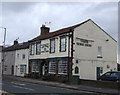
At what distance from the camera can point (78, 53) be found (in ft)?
75.8

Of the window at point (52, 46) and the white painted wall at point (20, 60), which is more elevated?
the window at point (52, 46)

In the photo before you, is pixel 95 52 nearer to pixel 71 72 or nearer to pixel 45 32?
pixel 71 72

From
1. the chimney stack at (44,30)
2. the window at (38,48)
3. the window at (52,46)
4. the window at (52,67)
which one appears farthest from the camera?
the chimney stack at (44,30)

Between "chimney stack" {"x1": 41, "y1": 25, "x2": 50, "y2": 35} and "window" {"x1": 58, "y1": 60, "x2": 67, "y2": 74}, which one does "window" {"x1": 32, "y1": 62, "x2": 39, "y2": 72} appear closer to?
"window" {"x1": 58, "y1": 60, "x2": 67, "y2": 74}

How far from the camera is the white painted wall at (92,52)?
76.1 feet

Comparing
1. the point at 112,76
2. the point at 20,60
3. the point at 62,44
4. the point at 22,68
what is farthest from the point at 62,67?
the point at 20,60

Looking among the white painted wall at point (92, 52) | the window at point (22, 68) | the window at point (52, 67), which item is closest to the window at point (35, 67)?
the window at point (22, 68)

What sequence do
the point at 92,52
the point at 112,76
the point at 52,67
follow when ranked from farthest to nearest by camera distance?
the point at 52,67 < the point at 92,52 < the point at 112,76

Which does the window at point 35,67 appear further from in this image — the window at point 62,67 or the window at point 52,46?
the window at point 62,67

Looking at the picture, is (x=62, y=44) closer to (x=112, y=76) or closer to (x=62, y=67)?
(x=62, y=67)

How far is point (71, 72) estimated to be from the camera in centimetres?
2205

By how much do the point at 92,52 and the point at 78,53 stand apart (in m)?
2.71

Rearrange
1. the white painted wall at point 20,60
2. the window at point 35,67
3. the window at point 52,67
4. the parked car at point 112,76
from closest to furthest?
the parked car at point 112,76, the window at point 52,67, the window at point 35,67, the white painted wall at point 20,60

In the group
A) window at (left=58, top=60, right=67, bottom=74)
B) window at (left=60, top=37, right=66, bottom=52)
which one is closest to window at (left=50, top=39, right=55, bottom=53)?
window at (left=60, top=37, right=66, bottom=52)
